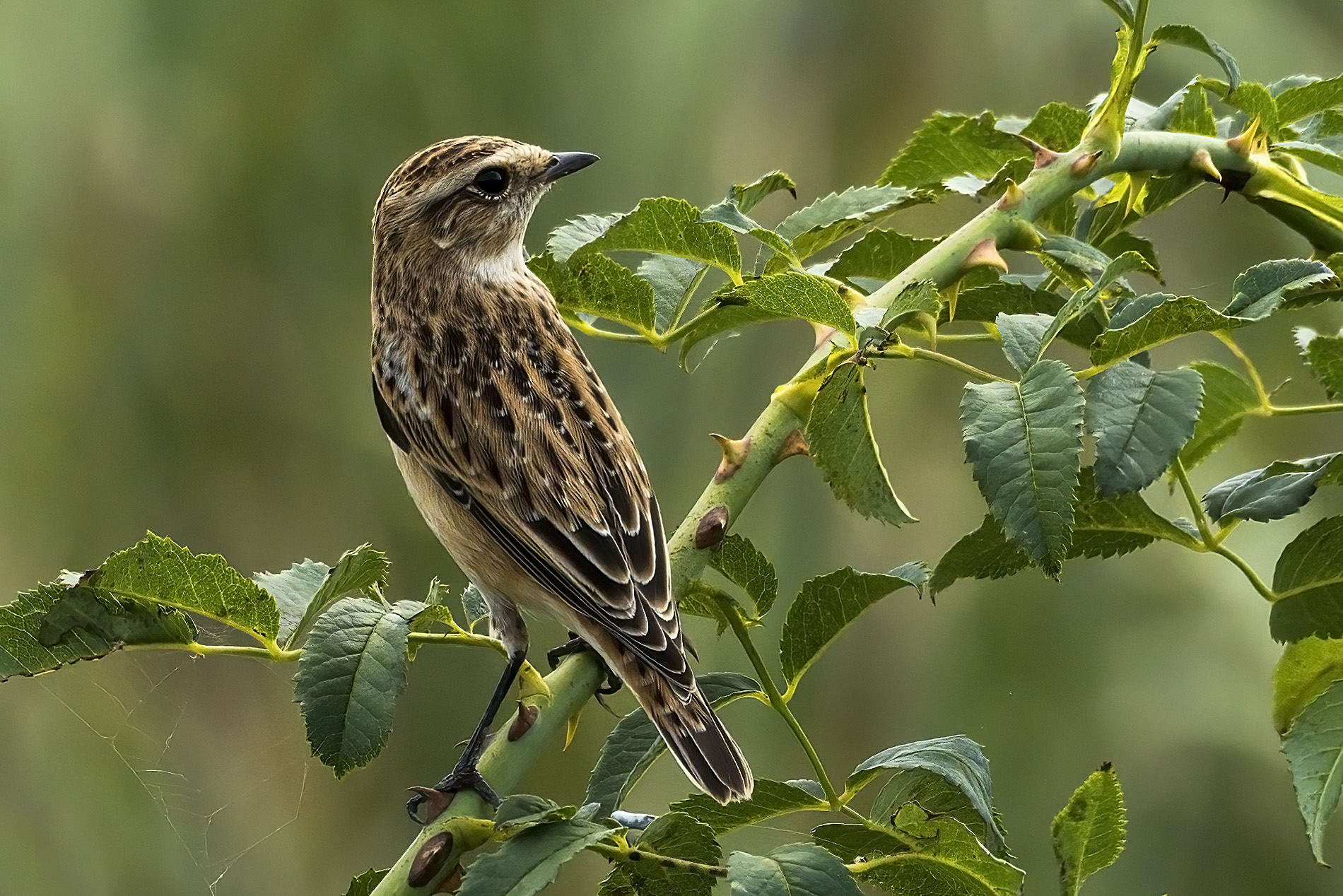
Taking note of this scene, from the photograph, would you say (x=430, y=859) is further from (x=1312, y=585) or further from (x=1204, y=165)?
(x=1204, y=165)

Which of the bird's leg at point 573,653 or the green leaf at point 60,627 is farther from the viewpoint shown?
the bird's leg at point 573,653

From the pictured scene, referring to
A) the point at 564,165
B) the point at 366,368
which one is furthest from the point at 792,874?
the point at 366,368

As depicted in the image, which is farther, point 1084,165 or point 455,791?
point 1084,165

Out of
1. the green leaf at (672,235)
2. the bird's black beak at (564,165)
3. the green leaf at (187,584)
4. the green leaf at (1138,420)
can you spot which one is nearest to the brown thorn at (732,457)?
the green leaf at (672,235)

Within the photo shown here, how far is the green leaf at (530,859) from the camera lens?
0.96 metres

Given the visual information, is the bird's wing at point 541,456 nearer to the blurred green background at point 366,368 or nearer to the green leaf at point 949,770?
the green leaf at point 949,770

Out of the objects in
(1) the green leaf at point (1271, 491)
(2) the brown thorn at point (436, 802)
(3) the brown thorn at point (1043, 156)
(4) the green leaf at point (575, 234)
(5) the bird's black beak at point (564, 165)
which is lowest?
(1) the green leaf at point (1271, 491)

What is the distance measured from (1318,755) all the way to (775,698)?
469mm

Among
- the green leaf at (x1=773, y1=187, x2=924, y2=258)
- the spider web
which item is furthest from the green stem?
the spider web

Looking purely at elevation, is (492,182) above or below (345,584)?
above

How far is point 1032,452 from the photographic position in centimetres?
102

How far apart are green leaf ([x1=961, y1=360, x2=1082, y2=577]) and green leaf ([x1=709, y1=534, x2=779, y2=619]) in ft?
0.86

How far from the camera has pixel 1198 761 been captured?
12.1 feet

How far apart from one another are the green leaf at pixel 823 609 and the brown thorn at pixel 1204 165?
0.52m
